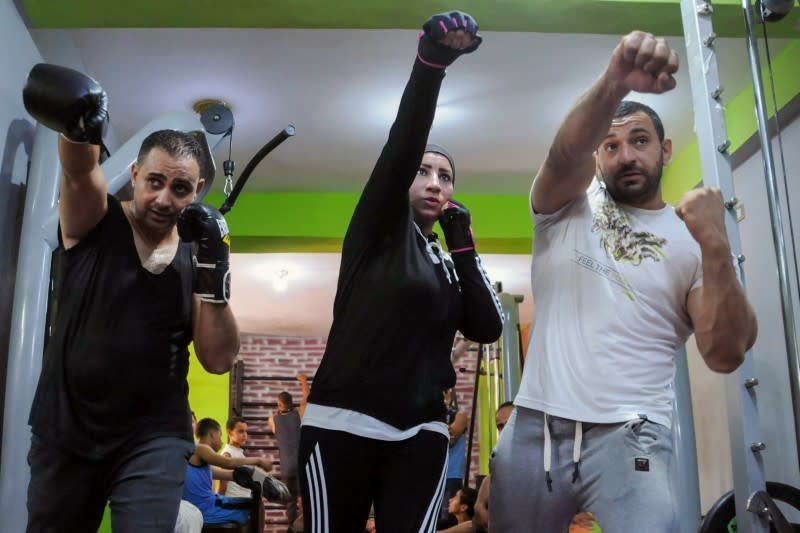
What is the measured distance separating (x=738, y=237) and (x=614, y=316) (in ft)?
1.30

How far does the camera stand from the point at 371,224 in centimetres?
186

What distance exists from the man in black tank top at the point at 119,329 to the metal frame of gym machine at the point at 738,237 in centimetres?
122

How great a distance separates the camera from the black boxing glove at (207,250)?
1.93 metres

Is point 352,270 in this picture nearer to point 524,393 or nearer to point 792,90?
point 524,393

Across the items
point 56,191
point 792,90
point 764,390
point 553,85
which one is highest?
point 553,85

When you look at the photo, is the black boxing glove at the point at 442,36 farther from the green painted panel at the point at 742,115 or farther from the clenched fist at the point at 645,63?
the green painted panel at the point at 742,115

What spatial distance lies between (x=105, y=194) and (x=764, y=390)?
3.78 meters

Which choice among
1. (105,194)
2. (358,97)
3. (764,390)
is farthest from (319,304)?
(105,194)

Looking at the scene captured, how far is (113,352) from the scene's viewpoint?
1.84 meters

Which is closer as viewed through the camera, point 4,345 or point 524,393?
point 524,393

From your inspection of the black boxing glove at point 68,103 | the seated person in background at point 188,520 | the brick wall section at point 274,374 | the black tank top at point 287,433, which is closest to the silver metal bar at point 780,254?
the black boxing glove at point 68,103

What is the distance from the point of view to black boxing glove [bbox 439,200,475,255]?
2.16 m

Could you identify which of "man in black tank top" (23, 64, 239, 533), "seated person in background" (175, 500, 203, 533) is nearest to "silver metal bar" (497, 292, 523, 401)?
"seated person in background" (175, 500, 203, 533)

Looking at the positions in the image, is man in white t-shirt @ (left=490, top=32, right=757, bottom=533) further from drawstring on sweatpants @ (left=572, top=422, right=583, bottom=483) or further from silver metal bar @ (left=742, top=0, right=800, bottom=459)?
silver metal bar @ (left=742, top=0, right=800, bottom=459)
